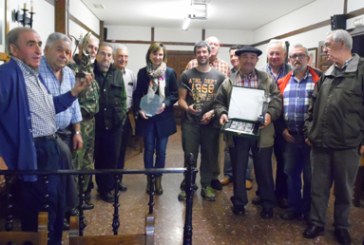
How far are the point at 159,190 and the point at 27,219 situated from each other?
1.70 meters

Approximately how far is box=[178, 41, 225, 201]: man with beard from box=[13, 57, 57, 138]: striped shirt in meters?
1.45

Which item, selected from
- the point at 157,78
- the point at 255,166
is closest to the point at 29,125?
the point at 157,78

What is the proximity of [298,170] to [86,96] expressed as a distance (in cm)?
176

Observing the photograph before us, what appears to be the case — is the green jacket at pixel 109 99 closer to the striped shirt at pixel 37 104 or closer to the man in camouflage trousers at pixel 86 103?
the man in camouflage trousers at pixel 86 103

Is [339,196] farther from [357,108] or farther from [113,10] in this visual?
[113,10]

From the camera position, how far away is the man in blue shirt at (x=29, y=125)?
1699 millimetres

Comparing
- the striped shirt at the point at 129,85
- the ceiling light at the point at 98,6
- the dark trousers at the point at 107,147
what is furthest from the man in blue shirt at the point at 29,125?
the ceiling light at the point at 98,6

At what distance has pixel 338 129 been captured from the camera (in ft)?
7.55

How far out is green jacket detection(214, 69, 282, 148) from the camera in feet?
8.87

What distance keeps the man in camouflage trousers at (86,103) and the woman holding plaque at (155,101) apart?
1.80ft

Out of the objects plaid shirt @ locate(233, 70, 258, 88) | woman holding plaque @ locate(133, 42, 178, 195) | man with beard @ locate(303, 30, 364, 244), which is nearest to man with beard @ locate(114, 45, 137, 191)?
woman holding plaque @ locate(133, 42, 178, 195)

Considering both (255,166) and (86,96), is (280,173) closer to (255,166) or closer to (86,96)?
(255,166)

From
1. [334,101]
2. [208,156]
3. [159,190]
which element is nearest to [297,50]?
[334,101]

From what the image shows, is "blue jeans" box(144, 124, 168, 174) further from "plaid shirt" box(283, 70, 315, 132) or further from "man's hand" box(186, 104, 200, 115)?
"plaid shirt" box(283, 70, 315, 132)
